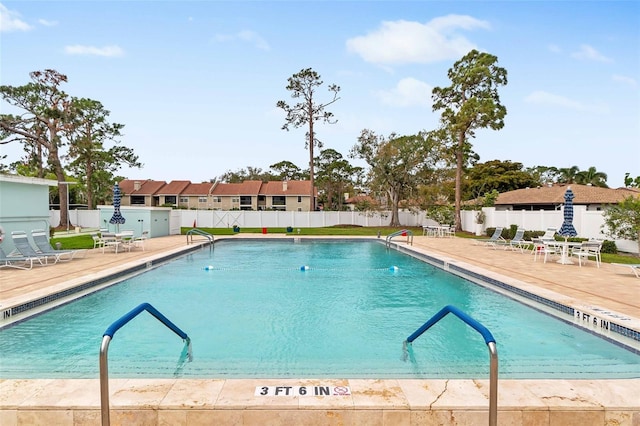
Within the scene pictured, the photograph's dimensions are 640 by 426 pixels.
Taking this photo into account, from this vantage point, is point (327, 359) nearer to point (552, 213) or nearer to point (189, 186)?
point (552, 213)

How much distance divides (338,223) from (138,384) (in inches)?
1279

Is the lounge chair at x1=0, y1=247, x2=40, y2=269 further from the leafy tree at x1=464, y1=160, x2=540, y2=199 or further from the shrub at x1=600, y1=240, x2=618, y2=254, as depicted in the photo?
the leafy tree at x1=464, y1=160, x2=540, y2=199

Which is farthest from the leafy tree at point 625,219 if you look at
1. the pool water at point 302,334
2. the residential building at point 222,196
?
the residential building at point 222,196

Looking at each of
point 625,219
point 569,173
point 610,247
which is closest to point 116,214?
point 625,219

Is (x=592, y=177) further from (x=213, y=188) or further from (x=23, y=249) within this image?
(x=23, y=249)

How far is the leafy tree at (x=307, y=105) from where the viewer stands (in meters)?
36.6

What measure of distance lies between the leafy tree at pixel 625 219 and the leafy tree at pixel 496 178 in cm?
3161

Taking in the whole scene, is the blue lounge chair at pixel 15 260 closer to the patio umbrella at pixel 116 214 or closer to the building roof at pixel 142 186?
the patio umbrella at pixel 116 214

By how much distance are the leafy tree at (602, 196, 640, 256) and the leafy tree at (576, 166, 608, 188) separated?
150ft

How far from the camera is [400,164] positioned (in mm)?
33594

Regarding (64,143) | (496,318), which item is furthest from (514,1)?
(64,143)

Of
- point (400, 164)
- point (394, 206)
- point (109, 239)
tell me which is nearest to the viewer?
point (109, 239)

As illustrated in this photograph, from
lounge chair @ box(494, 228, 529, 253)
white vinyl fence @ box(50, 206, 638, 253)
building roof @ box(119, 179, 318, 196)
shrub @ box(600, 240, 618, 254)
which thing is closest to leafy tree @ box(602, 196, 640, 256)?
shrub @ box(600, 240, 618, 254)

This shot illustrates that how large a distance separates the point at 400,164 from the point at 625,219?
1999 centimetres
